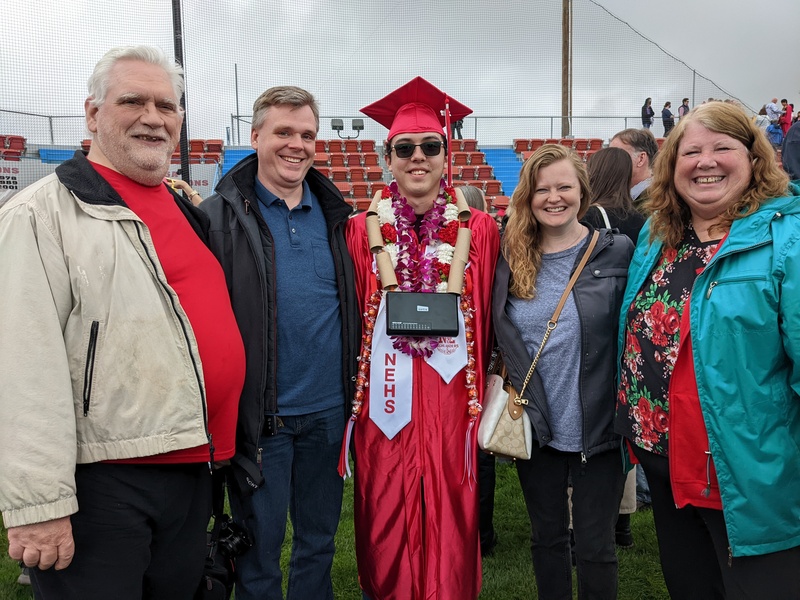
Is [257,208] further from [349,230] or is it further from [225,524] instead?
[225,524]

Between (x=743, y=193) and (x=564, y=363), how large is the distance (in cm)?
83

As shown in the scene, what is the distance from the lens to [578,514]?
2324mm

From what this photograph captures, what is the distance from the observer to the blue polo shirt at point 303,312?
7.50ft

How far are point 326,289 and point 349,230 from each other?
38 cm

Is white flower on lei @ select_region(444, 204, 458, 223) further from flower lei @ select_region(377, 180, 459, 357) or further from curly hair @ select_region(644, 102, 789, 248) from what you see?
curly hair @ select_region(644, 102, 789, 248)

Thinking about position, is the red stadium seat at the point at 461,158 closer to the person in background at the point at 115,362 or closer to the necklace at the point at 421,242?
the necklace at the point at 421,242

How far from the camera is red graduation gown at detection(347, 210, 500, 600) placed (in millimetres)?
2508

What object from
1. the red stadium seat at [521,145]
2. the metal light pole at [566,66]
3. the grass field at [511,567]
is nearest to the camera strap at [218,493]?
the grass field at [511,567]

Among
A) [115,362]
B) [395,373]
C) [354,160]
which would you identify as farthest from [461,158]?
[115,362]

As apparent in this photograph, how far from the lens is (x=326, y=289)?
7.81 ft

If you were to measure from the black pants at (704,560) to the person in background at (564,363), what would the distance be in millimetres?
250

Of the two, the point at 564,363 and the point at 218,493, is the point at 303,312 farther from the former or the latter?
the point at 564,363

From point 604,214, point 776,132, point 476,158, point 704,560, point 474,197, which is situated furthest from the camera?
point 476,158

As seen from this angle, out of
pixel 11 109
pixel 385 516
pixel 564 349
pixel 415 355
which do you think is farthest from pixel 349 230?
pixel 11 109
